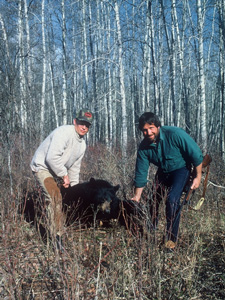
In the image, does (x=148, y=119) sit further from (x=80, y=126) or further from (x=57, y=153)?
(x=57, y=153)

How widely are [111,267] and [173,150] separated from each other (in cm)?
172

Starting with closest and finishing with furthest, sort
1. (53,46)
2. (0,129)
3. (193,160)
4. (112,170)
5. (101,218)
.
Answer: (193,160)
(101,218)
(0,129)
(112,170)
(53,46)

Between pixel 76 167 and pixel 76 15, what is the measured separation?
14783mm

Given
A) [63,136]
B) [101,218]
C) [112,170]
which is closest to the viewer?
[63,136]

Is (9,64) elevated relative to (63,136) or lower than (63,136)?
elevated

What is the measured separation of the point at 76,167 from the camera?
174 inches

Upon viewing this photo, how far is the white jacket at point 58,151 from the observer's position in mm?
3703

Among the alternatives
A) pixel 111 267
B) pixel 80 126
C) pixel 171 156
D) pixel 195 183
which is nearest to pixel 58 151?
pixel 80 126

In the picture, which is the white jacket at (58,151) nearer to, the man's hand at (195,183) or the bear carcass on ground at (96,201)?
the bear carcass on ground at (96,201)

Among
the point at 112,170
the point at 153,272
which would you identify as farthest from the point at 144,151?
the point at 112,170

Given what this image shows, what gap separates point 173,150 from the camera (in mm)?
3531

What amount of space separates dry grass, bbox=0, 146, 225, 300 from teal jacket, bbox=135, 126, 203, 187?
0.87 m

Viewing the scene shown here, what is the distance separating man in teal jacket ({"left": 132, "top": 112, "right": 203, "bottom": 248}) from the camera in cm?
339

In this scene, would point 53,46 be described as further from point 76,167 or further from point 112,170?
point 76,167
